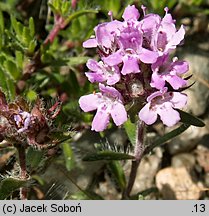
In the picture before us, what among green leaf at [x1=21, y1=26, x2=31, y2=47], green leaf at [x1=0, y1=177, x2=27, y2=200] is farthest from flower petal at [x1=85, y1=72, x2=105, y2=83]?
green leaf at [x1=21, y1=26, x2=31, y2=47]

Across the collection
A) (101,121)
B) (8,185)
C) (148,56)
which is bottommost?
(8,185)

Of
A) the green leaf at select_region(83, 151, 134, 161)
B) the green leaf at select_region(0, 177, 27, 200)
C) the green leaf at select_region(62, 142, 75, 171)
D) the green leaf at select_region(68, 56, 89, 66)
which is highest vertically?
the green leaf at select_region(68, 56, 89, 66)

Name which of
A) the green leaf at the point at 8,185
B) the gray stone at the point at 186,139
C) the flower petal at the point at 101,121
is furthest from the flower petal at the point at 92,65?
the gray stone at the point at 186,139

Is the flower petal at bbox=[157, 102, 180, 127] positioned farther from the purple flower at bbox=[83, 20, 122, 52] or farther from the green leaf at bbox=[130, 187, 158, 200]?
the green leaf at bbox=[130, 187, 158, 200]

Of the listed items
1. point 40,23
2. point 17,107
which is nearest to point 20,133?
point 17,107

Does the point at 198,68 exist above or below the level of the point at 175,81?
below

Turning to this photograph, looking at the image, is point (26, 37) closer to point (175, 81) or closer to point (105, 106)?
point (105, 106)

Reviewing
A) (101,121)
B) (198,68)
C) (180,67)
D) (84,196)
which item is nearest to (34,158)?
(101,121)

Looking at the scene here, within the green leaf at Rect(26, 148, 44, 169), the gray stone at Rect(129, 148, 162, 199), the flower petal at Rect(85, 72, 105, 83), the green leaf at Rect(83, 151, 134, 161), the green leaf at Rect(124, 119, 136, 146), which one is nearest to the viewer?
the flower petal at Rect(85, 72, 105, 83)
